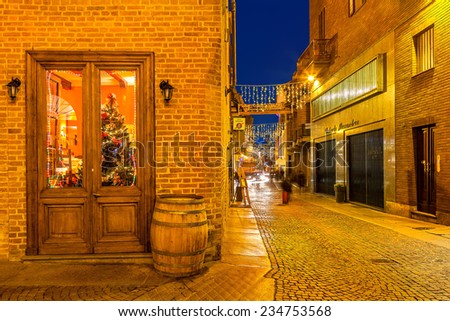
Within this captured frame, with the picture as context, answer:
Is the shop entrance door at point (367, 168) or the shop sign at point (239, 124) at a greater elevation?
the shop sign at point (239, 124)

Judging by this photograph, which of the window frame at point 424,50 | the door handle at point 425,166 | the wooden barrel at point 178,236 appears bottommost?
the wooden barrel at point 178,236

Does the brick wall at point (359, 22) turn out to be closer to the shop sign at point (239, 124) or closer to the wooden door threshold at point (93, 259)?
the shop sign at point (239, 124)

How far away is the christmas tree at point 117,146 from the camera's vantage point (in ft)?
20.8

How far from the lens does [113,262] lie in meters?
5.96

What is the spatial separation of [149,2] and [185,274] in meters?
4.42

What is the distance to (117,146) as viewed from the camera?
636cm

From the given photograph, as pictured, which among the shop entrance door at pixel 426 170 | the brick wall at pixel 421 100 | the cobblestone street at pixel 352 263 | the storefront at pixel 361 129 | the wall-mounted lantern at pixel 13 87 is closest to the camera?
the cobblestone street at pixel 352 263

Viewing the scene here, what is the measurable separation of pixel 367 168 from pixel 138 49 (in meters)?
12.3

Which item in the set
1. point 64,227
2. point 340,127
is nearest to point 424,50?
point 340,127

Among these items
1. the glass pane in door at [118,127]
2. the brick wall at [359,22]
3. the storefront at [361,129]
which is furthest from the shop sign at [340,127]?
the glass pane in door at [118,127]

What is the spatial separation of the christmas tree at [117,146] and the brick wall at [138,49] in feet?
1.90

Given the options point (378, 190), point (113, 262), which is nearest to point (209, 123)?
point (113, 262)

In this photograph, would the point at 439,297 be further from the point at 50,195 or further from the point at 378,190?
the point at 378,190

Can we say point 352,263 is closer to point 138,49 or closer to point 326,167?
point 138,49
